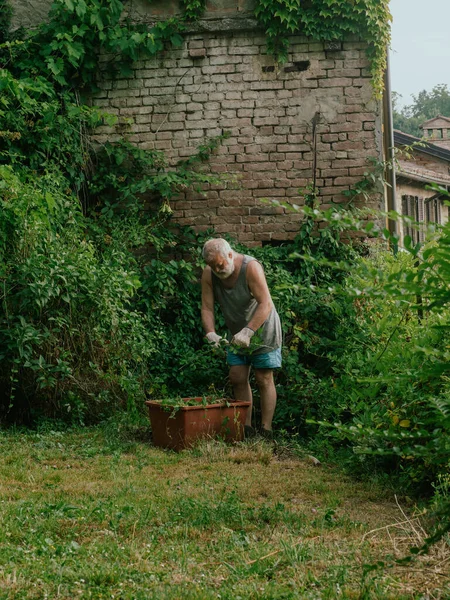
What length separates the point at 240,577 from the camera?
2.98 meters

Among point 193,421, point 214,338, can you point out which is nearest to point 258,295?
point 214,338

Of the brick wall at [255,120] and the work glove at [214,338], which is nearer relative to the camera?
the work glove at [214,338]

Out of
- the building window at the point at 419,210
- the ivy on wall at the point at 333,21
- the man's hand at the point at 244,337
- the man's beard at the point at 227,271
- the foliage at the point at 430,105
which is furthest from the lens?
the foliage at the point at 430,105

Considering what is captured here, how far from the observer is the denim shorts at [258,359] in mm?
6039

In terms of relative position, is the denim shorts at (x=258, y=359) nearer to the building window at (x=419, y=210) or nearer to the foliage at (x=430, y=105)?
the building window at (x=419, y=210)

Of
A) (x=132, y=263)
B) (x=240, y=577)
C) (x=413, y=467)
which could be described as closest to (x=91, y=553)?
(x=240, y=577)

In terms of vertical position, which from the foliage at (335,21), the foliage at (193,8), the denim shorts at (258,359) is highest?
the foliage at (193,8)

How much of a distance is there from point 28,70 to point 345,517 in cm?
622

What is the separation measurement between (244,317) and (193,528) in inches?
107

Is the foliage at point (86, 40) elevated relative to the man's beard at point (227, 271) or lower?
elevated

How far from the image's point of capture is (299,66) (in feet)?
27.1

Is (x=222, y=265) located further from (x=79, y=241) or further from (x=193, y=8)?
(x=193, y=8)

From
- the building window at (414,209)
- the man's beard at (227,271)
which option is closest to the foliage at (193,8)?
the man's beard at (227,271)

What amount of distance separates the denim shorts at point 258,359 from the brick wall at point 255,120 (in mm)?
2392
